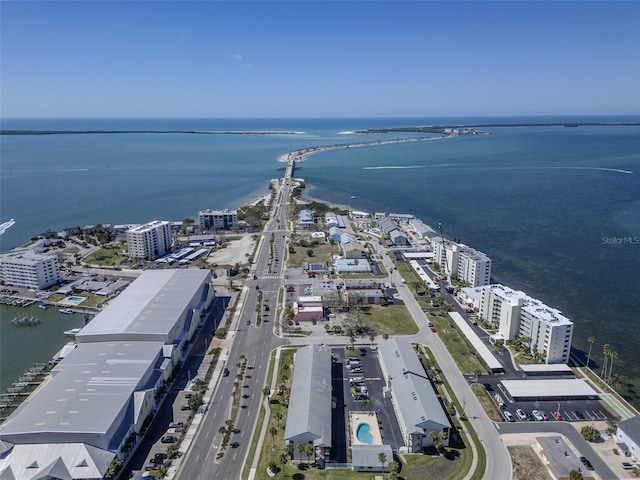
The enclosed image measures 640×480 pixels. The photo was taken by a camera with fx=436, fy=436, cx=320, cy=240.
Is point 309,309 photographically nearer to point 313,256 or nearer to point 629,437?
point 313,256

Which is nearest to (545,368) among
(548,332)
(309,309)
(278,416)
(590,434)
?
(548,332)

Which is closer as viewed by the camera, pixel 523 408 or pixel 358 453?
pixel 358 453

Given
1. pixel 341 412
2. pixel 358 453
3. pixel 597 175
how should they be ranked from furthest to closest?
1. pixel 597 175
2. pixel 341 412
3. pixel 358 453

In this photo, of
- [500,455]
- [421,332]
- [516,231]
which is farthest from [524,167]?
[500,455]

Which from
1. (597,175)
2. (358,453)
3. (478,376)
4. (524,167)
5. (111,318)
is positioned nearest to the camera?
(358,453)

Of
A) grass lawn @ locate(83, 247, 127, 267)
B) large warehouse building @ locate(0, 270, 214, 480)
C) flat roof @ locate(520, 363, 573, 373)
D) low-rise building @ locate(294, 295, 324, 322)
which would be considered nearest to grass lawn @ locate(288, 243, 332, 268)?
low-rise building @ locate(294, 295, 324, 322)

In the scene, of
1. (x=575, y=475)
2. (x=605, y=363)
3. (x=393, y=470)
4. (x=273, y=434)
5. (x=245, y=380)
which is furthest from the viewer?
(x=605, y=363)

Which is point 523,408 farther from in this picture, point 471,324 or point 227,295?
point 227,295
